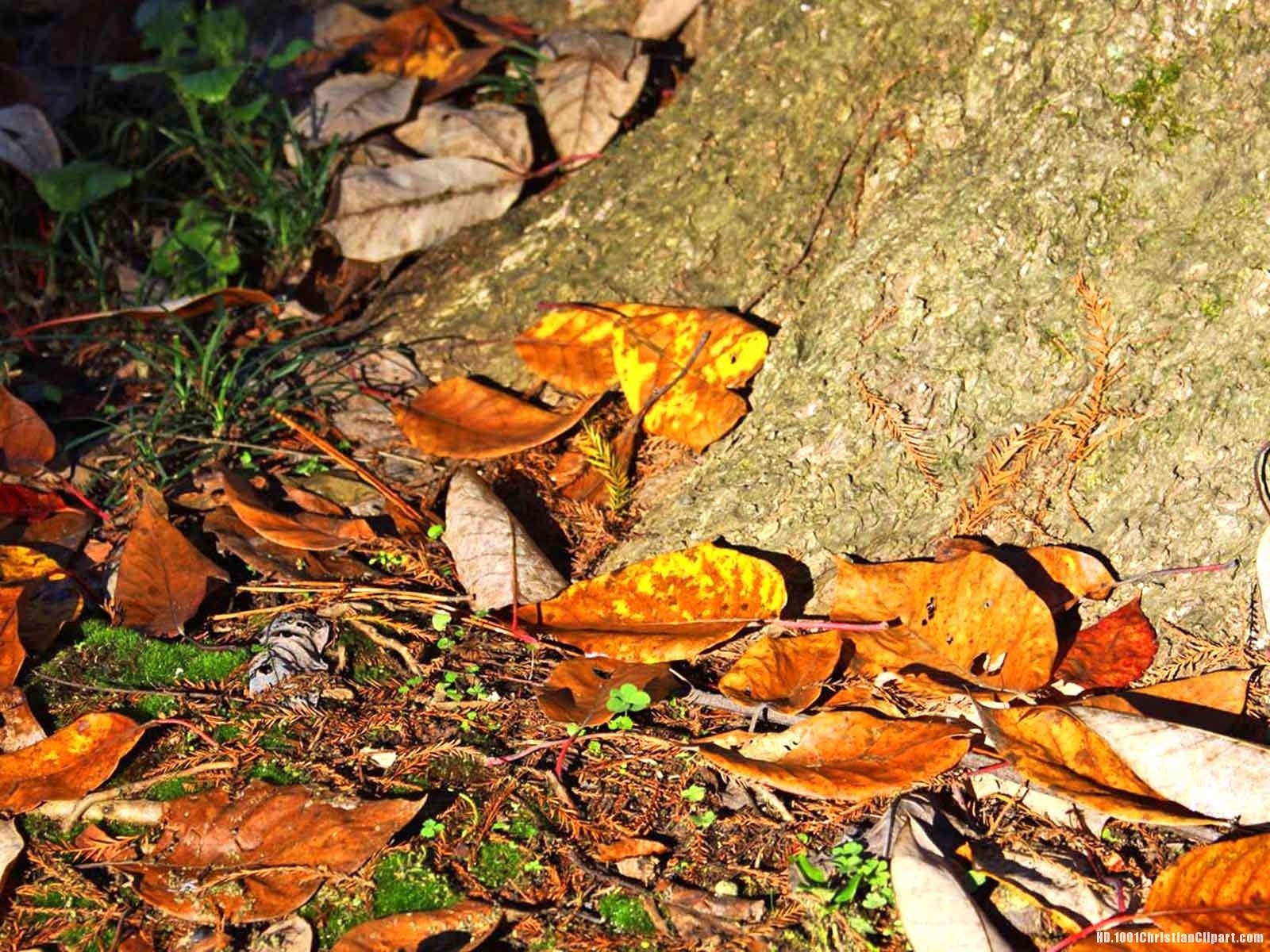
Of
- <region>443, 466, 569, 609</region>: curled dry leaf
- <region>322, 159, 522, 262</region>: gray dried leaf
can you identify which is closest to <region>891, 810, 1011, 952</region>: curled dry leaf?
<region>443, 466, 569, 609</region>: curled dry leaf

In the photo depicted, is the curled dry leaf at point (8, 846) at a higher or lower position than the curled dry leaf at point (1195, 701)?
lower

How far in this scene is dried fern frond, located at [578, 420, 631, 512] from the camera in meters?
2.41

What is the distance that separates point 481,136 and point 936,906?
211cm

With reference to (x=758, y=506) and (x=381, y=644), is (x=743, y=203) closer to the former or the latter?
(x=758, y=506)

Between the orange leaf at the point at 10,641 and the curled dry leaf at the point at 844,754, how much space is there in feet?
4.00

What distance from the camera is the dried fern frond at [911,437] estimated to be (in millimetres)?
2211

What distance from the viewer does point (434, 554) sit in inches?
95.8

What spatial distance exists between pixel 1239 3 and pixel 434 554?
1.74 m

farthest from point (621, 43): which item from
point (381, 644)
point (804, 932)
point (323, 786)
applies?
point (804, 932)

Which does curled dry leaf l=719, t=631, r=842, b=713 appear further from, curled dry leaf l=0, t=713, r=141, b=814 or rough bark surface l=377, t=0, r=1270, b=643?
curled dry leaf l=0, t=713, r=141, b=814

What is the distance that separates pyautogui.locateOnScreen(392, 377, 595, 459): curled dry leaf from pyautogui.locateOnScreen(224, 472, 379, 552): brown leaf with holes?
0.77 ft

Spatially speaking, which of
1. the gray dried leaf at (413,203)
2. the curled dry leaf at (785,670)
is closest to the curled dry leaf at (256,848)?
the curled dry leaf at (785,670)

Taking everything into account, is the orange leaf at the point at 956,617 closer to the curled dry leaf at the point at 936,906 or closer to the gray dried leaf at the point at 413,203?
the curled dry leaf at the point at 936,906

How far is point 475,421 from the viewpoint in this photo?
2609 millimetres
